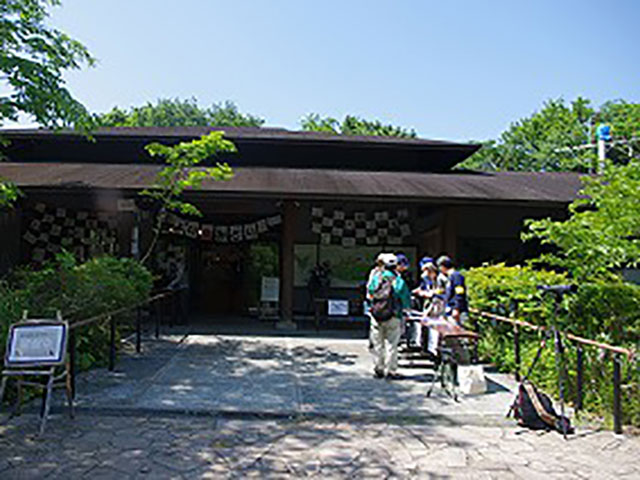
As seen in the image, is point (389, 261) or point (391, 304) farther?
point (389, 261)

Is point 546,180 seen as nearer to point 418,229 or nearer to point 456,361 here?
point 418,229

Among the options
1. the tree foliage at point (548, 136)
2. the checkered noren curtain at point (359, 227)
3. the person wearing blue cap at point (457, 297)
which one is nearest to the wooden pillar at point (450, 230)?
the checkered noren curtain at point (359, 227)

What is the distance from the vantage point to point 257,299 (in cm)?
1400

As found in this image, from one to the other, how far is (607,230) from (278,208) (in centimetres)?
808

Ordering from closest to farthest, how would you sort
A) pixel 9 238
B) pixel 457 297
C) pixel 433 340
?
pixel 457 297, pixel 433 340, pixel 9 238

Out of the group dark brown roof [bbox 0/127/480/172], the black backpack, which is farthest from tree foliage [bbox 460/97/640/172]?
the black backpack

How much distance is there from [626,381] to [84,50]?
9341mm

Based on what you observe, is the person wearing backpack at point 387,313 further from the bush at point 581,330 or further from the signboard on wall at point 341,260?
the signboard on wall at point 341,260

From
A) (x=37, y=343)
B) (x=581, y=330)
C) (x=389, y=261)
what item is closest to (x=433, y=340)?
(x=389, y=261)

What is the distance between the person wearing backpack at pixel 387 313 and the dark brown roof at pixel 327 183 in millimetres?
3907

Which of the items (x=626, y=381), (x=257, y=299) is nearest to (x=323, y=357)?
(x=626, y=381)

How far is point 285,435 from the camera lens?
489cm

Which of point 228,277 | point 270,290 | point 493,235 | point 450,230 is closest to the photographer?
point 450,230

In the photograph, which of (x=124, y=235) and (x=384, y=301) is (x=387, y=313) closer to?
(x=384, y=301)
